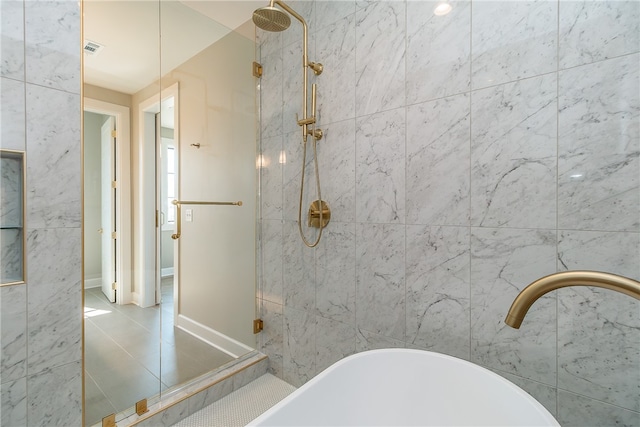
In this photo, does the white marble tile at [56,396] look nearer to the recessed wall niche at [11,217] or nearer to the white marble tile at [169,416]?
the white marble tile at [169,416]

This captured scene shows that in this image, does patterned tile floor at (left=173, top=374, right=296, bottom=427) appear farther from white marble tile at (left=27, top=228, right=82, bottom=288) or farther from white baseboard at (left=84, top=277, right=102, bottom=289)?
white marble tile at (left=27, top=228, right=82, bottom=288)

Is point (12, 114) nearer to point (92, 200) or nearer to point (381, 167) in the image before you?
point (92, 200)

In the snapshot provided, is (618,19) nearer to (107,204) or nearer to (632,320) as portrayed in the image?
(632,320)

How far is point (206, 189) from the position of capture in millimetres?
1991

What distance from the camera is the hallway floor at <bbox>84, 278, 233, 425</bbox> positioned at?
56.0 inches

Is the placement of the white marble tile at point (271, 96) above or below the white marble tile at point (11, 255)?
above

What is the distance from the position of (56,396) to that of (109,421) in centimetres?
28

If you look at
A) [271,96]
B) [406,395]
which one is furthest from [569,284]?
[271,96]

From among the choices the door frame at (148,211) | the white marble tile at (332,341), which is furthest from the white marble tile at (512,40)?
the door frame at (148,211)

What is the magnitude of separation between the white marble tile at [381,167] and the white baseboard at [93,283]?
4.28 ft

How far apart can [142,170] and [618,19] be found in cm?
208

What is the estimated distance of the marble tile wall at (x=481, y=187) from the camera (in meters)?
1.00

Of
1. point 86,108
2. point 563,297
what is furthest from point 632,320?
point 86,108

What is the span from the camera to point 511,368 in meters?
1.18
